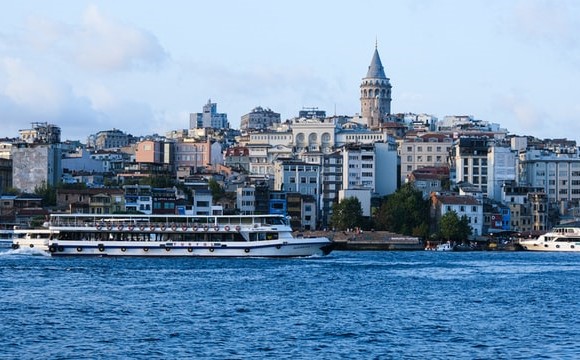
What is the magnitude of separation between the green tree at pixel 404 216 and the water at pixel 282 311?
3432 cm

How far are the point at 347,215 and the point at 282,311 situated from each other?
192ft

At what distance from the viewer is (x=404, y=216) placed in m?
98.4

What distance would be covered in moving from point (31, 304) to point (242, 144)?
10415cm

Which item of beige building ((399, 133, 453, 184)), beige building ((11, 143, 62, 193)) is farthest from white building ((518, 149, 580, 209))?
beige building ((11, 143, 62, 193))

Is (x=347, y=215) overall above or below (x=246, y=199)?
below

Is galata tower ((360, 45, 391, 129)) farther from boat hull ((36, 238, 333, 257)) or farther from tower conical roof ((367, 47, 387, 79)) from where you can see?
boat hull ((36, 238, 333, 257))

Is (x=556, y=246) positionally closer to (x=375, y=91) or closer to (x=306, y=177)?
(x=306, y=177)

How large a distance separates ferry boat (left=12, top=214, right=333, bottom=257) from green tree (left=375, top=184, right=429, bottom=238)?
28582mm

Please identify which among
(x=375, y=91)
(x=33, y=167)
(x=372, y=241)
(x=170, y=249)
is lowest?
(x=170, y=249)

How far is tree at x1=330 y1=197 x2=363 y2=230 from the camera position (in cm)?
9875

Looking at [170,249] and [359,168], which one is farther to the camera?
[359,168]

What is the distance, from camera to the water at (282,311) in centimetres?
3247

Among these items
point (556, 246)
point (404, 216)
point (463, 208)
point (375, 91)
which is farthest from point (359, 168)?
point (375, 91)

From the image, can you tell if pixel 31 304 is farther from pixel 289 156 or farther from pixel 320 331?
pixel 289 156
